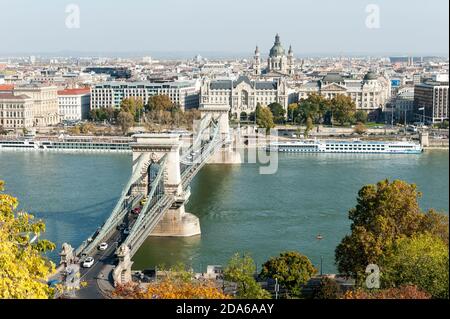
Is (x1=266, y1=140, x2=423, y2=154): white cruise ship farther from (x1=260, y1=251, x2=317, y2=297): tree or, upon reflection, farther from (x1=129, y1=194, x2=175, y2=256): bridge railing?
(x1=260, y1=251, x2=317, y2=297): tree

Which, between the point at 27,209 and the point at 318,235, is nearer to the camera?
the point at 318,235

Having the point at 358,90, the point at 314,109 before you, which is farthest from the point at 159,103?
the point at 358,90

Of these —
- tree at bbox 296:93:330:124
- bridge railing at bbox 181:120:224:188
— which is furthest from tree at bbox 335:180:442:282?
tree at bbox 296:93:330:124

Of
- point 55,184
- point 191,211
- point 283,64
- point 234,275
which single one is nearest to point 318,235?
point 191,211

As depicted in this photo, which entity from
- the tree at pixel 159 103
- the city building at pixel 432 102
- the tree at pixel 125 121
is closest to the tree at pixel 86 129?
the tree at pixel 125 121
